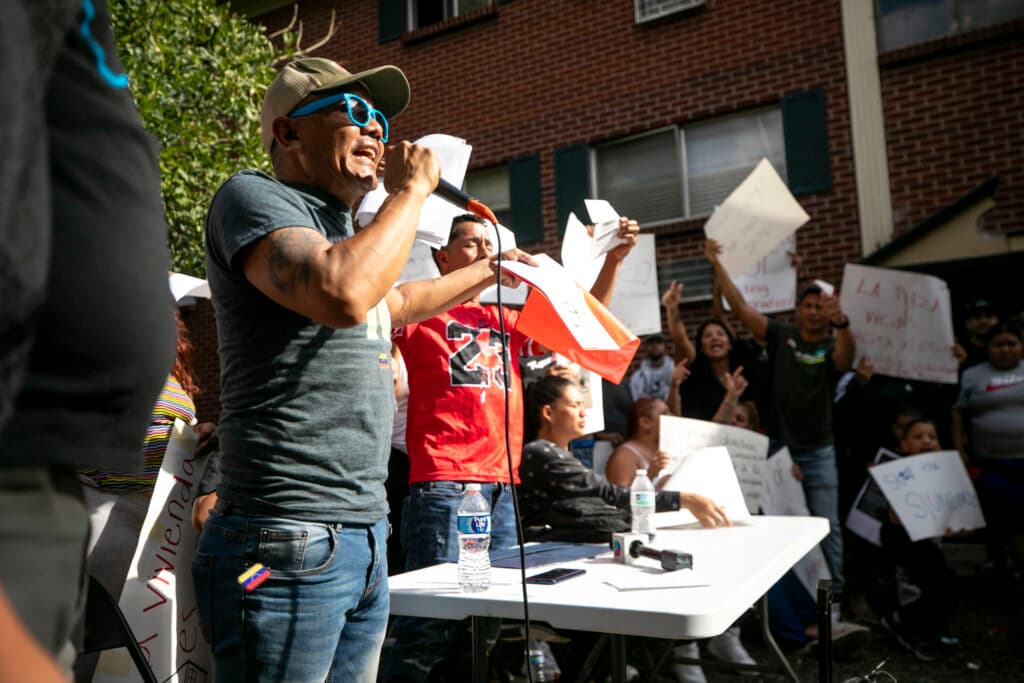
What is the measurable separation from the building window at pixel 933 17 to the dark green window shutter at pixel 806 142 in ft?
2.57

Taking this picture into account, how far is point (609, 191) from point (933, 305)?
4.08 m

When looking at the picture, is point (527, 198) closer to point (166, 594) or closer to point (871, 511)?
point (871, 511)

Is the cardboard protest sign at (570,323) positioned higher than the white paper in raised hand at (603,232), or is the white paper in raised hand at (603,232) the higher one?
the white paper in raised hand at (603,232)

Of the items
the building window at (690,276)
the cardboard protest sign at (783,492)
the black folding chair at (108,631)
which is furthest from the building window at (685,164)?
the black folding chair at (108,631)

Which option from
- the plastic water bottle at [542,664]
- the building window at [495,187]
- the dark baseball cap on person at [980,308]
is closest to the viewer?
the plastic water bottle at [542,664]

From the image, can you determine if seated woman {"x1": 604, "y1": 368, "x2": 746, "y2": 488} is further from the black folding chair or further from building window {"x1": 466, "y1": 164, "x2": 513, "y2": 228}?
building window {"x1": 466, "y1": 164, "x2": 513, "y2": 228}

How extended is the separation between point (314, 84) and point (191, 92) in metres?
5.79

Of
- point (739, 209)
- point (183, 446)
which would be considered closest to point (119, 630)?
point (183, 446)

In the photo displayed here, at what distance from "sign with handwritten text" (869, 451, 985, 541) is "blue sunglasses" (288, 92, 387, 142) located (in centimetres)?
414

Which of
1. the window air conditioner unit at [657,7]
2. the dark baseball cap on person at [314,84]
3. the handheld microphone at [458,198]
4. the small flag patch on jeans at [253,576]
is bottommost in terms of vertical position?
the small flag patch on jeans at [253,576]

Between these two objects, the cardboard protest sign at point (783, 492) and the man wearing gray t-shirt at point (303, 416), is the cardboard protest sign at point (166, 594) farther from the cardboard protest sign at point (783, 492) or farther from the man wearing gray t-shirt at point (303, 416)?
the cardboard protest sign at point (783, 492)

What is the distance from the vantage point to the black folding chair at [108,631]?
2.21 m

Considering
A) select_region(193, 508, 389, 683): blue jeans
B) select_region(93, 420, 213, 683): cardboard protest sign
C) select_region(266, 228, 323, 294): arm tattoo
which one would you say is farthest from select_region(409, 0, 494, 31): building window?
select_region(193, 508, 389, 683): blue jeans

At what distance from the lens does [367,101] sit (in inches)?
69.2
